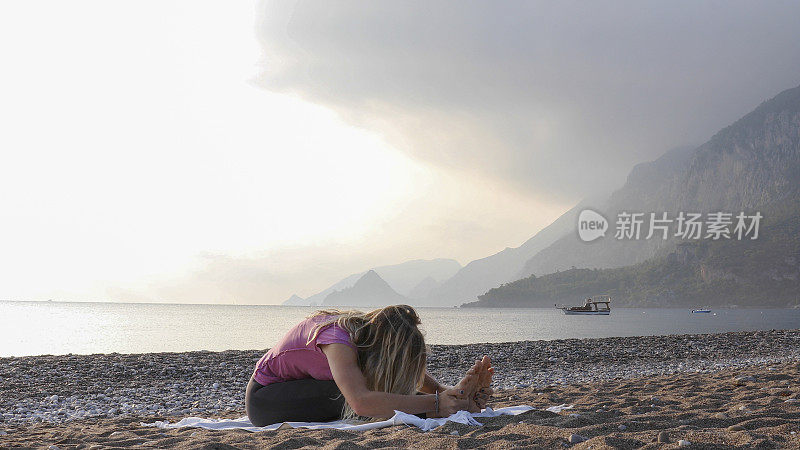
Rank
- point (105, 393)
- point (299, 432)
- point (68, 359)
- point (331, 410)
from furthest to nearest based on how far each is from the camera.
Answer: point (68, 359), point (105, 393), point (331, 410), point (299, 432)

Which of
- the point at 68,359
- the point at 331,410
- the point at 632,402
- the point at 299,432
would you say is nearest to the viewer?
the point at 299,432

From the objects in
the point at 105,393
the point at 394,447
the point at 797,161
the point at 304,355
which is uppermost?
the point at 797,161

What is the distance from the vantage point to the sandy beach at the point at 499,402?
4434mm

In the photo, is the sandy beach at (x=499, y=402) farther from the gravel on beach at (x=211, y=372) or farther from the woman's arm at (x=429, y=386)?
the woman's arm at (x=429, y=386)

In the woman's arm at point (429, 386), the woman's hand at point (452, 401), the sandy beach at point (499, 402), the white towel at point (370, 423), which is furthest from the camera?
the woman's arm at point (429, 386)

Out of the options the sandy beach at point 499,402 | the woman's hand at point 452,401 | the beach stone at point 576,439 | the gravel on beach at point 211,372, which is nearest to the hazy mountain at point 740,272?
the gravel on beach at point 211,372

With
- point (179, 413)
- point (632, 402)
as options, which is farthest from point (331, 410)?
point (179, 413)

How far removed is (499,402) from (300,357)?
13.2ft

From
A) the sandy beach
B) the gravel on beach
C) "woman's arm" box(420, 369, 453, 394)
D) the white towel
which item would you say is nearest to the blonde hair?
the white towel

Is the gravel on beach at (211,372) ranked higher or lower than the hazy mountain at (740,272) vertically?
lower

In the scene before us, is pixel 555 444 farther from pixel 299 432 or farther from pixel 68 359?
pixel 68 359

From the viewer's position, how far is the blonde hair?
468 centimetres

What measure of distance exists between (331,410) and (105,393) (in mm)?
8814

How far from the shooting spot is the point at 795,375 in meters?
9.41
